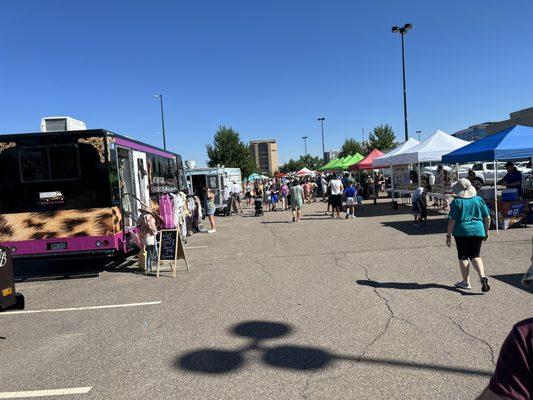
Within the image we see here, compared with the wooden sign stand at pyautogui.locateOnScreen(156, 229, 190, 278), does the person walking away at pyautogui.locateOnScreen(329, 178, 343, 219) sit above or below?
above

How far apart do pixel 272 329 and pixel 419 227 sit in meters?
9.24

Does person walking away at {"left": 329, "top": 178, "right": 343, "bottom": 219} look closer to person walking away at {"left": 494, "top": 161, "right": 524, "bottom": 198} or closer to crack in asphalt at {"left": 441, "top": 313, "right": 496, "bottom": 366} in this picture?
person walking away at {"left": 494, "top": 161, "right": 524, "bottom": 198}

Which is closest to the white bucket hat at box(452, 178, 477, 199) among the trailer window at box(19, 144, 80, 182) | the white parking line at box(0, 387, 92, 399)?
the white parking line at box(0, 387, 92, 399)

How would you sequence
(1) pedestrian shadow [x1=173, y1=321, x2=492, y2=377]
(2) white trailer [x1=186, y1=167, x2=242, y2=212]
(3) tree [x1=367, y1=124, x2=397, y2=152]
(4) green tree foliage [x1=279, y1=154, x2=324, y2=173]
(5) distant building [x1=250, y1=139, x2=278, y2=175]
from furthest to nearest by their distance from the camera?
(5) distant building [x1=250, y1=139, x2=278, y2=175] < (4) green tree foliage [x1=279, y1=154, x2=324, y2=173] < (3) tree [x1=367, y1=124, x2=397, y2=152] < (2) white trailer [x1=186, y1=167, x2=242, y2=212] < (1) pedestrian shadow [x1=173, y1=321, x2=492, y2=377]

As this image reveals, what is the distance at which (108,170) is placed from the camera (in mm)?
8430

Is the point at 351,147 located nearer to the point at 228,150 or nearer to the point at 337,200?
the point at 228,150

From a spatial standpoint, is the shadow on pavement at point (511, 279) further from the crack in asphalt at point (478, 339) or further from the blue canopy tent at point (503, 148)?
the blue canopy tent at point (503, 148)

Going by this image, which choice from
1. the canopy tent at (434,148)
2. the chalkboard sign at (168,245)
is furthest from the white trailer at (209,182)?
the chalkboard sign at (168,245)

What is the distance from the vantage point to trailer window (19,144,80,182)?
8.48 metres

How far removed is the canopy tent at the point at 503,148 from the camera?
36.1ft

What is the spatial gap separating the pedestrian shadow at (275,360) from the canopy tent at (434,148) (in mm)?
13090

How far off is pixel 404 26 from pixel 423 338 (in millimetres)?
24681

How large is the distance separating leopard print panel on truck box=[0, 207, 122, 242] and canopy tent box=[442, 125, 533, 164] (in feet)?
30.8

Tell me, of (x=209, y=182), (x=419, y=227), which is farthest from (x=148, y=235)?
(x=209, y=182)
